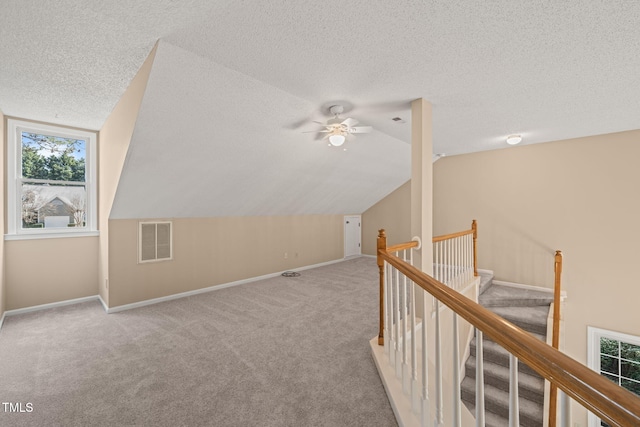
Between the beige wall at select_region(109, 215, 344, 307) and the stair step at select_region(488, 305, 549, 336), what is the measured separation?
4038 millimetres

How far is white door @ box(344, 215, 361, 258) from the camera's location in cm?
776

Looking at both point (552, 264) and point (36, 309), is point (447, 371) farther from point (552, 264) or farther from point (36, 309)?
point (36, 309)

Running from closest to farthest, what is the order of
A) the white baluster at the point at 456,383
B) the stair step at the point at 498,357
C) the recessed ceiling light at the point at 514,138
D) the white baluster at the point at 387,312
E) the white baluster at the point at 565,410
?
the white baluster at the point at 565,410 → the white baluster at the point at 456,383 → the white baluster at the point at 387,312 → the stair step at the point at 498,357 → the recessed ceiling light at the point at 514,138

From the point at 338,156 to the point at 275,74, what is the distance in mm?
2482

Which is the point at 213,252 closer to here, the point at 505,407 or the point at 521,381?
the point at 505,407

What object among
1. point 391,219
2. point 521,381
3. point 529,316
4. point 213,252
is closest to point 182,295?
point 213,252

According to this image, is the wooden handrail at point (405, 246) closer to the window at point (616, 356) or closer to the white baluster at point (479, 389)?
the white baluster at point (479, 389)

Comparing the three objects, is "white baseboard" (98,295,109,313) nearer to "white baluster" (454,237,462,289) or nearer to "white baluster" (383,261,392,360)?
"white baluster" (383,261,392,360)

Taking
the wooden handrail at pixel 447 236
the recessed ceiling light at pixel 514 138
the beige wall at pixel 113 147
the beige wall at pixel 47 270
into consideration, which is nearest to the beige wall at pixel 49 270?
the beige wall at pixel 47 270

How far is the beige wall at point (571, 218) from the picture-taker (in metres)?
4.23

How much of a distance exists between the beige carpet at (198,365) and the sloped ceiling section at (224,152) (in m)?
1.67

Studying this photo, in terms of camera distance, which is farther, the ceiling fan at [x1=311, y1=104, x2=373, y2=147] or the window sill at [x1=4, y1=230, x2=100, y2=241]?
the window sill at [x1=4, y1=230, x2=100, y2=241]

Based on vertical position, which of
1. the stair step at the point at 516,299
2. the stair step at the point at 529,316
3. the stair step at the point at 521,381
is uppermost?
the stair step at the point at 516,299

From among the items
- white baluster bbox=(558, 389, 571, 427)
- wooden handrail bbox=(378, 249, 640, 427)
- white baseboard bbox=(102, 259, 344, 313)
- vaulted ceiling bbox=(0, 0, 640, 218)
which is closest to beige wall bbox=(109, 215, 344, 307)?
white baseboard bbox=(102, 259, 344, 313)
